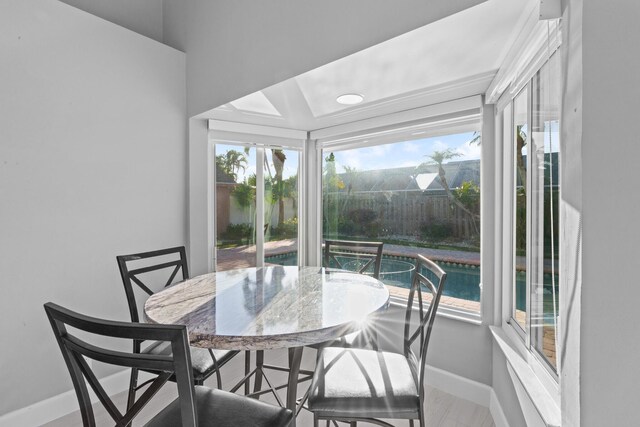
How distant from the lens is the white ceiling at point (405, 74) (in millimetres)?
1387

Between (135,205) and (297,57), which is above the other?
(297,57)

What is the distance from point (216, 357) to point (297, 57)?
181 centimetres

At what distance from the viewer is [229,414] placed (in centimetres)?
116

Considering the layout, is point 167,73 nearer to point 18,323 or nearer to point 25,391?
point 18,323

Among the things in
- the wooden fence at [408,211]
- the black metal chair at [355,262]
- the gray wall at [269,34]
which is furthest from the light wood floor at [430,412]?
the gray wall at [269,34]

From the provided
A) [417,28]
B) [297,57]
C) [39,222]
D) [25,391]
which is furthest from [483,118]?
[25,391]

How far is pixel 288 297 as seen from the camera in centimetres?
156

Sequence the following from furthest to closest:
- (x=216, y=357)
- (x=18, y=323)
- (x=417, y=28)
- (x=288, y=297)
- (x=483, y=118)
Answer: (x=483, y=118), (x=18, y=323), (x=216, y=357), (x=288, y=297), (x=417, y=28)

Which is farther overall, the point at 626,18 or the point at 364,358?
the point at 364,358

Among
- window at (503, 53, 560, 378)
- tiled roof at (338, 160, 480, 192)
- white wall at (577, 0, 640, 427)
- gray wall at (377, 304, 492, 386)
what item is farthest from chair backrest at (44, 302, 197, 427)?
tiled roof at (338, 160, 480, 192)

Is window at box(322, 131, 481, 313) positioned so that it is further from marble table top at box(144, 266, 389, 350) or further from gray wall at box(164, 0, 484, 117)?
gray wall at box(164, 0, 484, 117)

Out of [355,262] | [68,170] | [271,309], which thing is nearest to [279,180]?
[355,262]

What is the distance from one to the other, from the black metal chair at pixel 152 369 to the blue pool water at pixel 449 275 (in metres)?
1.77

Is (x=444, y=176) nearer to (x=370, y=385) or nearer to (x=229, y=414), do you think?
(x=370, y=385)
